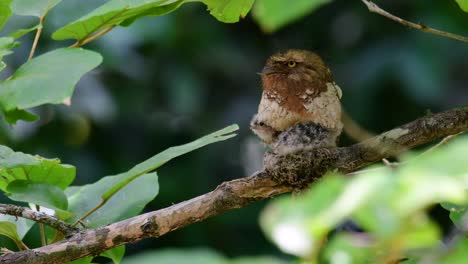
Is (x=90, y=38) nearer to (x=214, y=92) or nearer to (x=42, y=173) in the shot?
(x=42, y=173)

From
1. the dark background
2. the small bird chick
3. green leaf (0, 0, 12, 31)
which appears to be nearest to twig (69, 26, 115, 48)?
green leaf (0, 0, 12, 31)

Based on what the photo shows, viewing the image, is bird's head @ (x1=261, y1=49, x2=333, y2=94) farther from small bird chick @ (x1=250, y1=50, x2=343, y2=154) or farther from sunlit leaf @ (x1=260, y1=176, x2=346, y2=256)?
sunlit leaf @ (x1=260, y1=176, x2=346, y2=256)

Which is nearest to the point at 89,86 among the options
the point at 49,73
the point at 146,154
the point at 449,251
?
the point at 146,154

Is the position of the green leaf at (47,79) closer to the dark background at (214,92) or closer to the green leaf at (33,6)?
the green leaf at (33,6)

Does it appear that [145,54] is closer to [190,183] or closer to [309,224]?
[190,183]

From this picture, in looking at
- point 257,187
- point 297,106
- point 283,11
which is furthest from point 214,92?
point 283,11
